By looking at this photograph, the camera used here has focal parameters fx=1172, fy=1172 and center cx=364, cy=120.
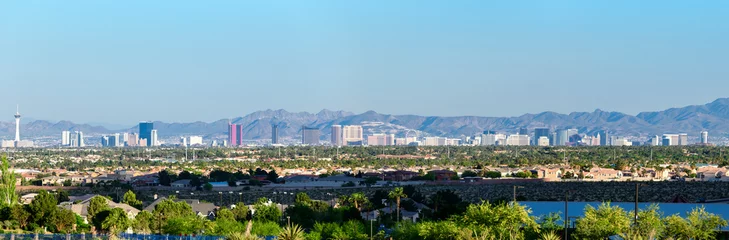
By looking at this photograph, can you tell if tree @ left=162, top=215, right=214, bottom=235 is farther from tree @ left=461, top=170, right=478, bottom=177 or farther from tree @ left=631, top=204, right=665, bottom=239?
tree @ left=461, top=170, right=478, bottom=177

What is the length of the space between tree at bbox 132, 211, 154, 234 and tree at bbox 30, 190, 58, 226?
378 cm

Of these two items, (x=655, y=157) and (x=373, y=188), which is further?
(x=655, y=157)

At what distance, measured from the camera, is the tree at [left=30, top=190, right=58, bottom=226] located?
5241cm

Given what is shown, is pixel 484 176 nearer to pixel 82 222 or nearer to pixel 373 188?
pixel 373 188

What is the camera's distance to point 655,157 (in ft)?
543

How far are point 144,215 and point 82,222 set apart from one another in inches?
147

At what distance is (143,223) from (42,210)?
15.2ft

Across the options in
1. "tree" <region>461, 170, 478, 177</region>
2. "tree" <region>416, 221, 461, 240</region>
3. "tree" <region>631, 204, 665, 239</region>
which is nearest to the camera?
"tree" <region>631, 204, 665, 239</region>

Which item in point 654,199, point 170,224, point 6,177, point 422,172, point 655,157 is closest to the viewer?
point 170,224

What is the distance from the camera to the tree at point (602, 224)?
1586 inches

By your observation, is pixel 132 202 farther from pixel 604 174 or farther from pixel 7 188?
pixel 604 174

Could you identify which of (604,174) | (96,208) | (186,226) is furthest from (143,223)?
(604,174)

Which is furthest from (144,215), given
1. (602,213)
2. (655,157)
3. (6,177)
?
(655,157)

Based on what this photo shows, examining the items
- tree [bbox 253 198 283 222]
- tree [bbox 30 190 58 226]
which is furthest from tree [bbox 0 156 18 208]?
tree [bbox 253 198 283 222]
